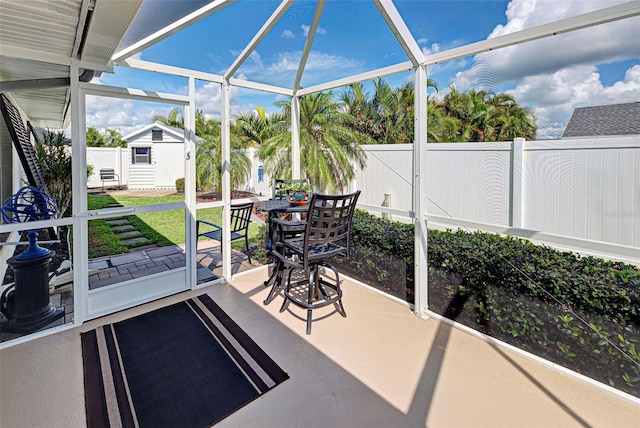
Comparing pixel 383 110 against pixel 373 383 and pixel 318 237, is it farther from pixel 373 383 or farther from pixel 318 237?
pixel 373 383

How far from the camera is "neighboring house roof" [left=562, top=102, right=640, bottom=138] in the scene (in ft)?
5.49

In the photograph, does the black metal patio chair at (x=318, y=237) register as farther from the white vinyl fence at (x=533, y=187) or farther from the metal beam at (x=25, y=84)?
the metal beam at (x=25, y=84)

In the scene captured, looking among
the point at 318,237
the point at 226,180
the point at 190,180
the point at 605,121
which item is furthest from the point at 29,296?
the point at 605,121

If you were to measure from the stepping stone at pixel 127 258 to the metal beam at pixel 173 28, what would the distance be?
2.13 metres

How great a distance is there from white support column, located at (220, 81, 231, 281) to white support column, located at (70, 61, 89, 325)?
130 cm

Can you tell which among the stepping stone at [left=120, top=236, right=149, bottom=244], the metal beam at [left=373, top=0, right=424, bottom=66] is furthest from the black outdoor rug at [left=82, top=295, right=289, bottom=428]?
the metal beam at [left=373, top=0, right=424, bottom=66]

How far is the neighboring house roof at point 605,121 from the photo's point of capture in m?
1.67

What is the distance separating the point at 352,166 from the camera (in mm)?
3754

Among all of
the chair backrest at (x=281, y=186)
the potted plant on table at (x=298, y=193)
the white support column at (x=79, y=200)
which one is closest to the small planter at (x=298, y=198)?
the potted plant on table at (x=298, y=193)

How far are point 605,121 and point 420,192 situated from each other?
133 centimetres

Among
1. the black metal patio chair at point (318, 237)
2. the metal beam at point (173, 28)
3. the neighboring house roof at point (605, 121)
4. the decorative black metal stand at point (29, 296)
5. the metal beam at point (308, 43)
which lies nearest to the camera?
the neighboring house roof at point (605, 121)

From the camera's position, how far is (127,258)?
3.80 m

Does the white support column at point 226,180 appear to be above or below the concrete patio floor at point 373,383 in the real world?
above

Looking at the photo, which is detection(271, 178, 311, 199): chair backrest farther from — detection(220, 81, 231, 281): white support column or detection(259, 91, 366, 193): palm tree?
detection(220, 81, 231, 281): white support column
